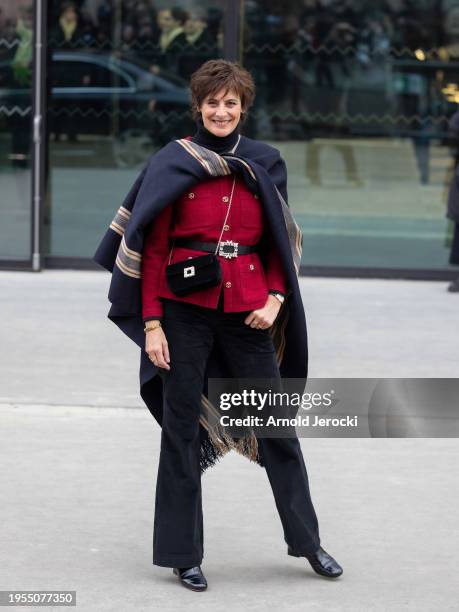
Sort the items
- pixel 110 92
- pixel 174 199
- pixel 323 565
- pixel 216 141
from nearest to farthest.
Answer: pixel 174 199 < pixel 216 141 < pixel 323 565 < pixel 110 92

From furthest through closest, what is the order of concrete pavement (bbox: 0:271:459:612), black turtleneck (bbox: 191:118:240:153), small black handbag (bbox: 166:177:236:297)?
concrete pavement (bbox: 0:271:459:612), black turtleneck (bbox: 191:118:240:153), small black handbag (bbox: 166:177:236:297)

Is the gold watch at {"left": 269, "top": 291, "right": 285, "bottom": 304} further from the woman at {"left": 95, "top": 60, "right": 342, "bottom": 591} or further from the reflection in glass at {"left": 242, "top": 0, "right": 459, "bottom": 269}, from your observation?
the reflection in glass at {"left": 242, "top": 0, "right": 459, "bottom": 269}

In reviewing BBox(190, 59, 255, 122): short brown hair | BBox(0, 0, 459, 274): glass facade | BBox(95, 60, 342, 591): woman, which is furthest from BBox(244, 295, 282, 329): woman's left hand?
BBox(0, 0, 459, 274): glass facade

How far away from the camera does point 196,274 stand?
179 inches

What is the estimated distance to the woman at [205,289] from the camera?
15.0ft

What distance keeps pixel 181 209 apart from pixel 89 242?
22.6ft

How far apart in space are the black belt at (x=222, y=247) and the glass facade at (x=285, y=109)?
6.54 metres

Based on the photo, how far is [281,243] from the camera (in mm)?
4660

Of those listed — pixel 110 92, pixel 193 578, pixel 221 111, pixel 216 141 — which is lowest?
pixel 193 578

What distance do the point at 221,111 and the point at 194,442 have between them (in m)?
1.14

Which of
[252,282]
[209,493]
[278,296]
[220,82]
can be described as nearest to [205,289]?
[252,282]

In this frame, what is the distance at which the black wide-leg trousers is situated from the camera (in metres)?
4.66

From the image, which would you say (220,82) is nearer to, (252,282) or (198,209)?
(198,209)

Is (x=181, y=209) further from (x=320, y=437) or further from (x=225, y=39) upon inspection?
(x=225, y=39)
